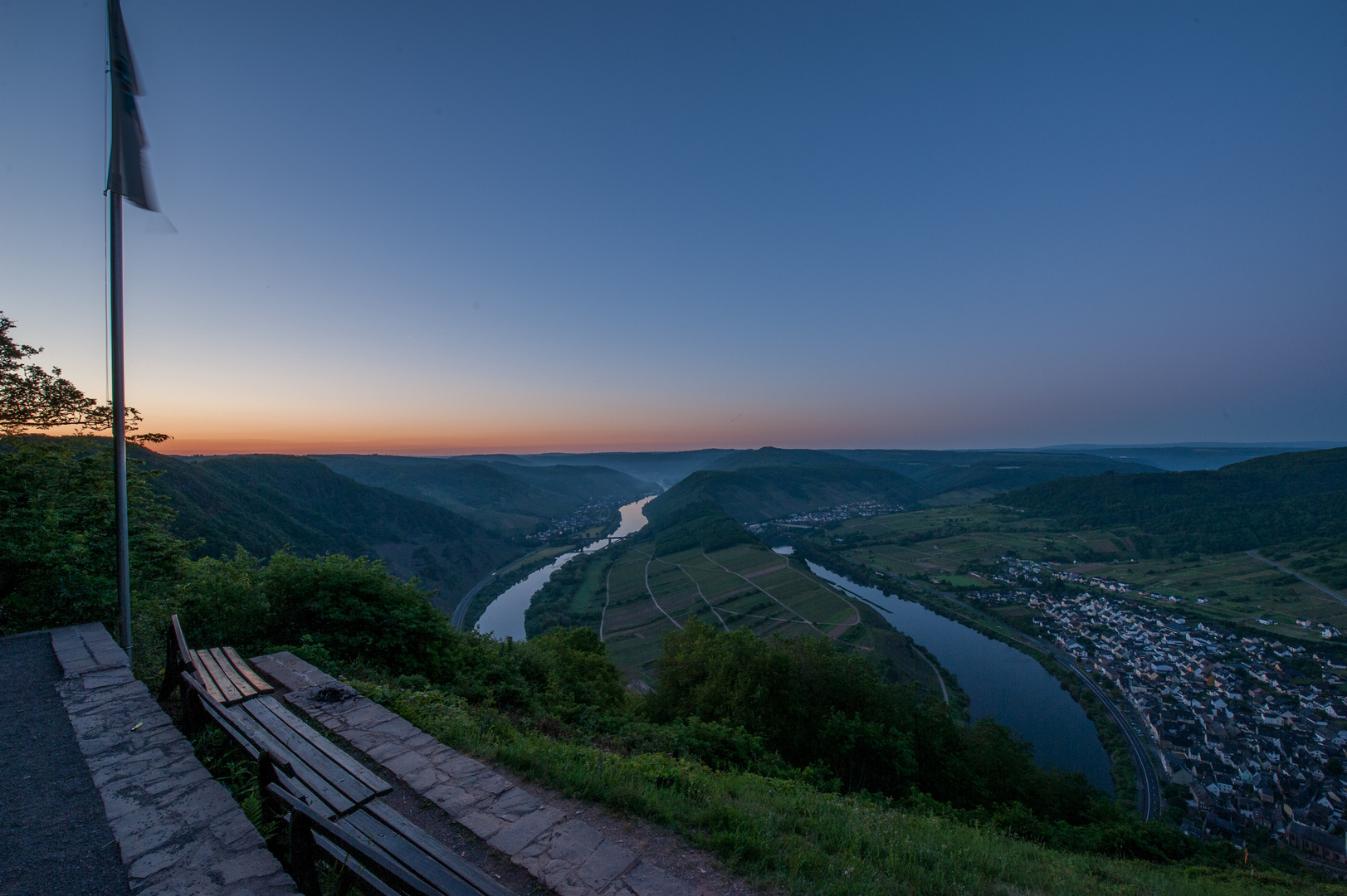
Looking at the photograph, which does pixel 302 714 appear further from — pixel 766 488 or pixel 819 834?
pixel 766 488

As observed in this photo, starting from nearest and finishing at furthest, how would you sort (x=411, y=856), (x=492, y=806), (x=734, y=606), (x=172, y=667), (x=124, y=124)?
(x=411, y=856), (x=492, y=806), (x=172, y=667), (x=124, y=124), (x=734, y=606)

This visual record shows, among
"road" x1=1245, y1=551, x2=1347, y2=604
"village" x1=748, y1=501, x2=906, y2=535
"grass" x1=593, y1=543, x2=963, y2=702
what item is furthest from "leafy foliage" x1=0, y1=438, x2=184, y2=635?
"village" x1=748, y1=501, x2=906, y2=535

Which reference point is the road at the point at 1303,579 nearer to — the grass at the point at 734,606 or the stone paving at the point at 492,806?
the grass at the point at 734,606

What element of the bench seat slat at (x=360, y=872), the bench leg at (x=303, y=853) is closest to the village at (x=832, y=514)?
the bench leg at (x=303, y=853)

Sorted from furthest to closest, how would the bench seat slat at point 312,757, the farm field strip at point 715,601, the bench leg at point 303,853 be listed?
the farm field strip at point 715,601
the bench seat slat at point 312,757
the bench leg at point 303,853

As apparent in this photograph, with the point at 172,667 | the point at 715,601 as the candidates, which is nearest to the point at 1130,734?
the point at 715,601

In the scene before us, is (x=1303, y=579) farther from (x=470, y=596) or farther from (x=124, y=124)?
(x=470, y=596)
